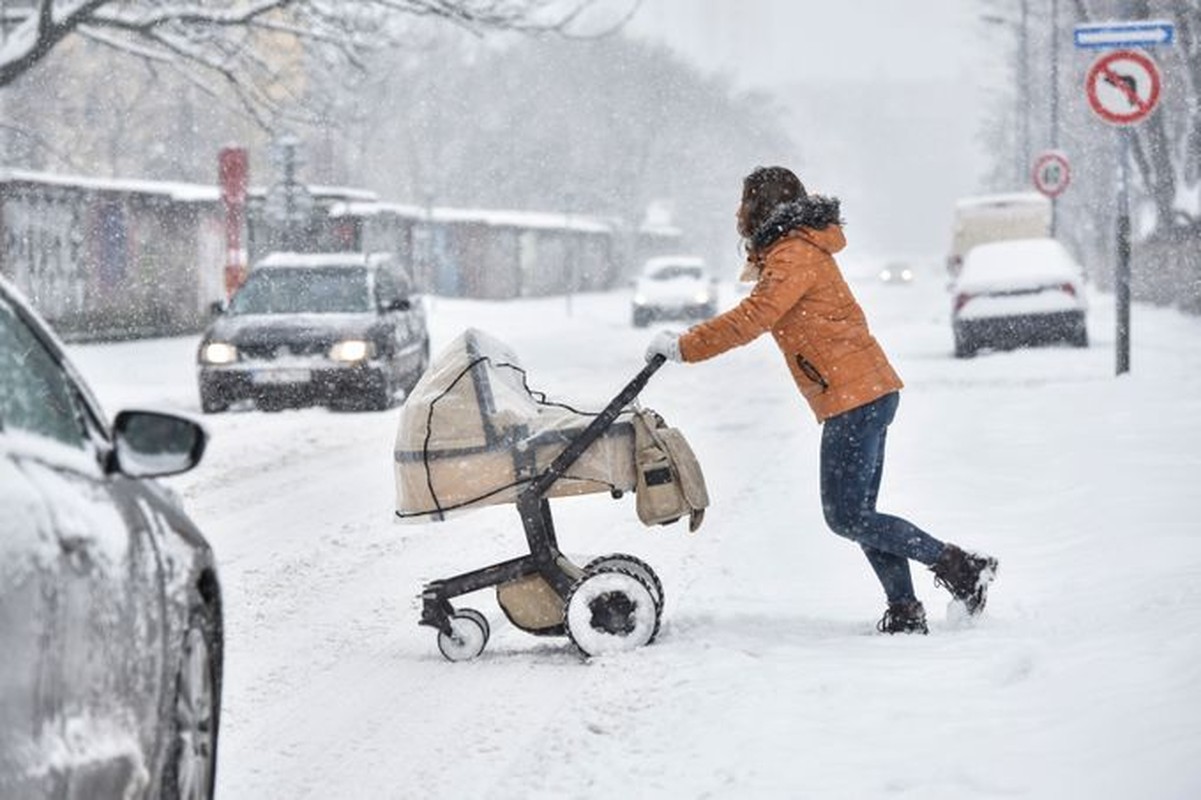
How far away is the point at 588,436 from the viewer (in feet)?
22.1

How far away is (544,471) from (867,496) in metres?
1.19

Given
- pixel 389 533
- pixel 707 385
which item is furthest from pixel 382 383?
pixel 389 533

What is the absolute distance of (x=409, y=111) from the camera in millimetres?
102188

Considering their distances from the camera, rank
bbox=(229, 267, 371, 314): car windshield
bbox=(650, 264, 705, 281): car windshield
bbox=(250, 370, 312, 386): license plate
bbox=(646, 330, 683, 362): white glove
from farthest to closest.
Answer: bbox=(650, 264, 705, 281): car windshield < bbox=(229, 267, 371, 314): car windshield < bbox=(250, 370, 312, 386): license plate < bbox=(646, 330, 683, 362): white glove

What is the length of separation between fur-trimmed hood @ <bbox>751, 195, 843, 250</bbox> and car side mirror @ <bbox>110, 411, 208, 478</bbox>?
340 centimetres

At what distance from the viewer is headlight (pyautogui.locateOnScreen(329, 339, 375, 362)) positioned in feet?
62.4

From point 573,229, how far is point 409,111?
32261 millimetres

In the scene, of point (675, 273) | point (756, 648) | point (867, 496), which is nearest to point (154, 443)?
point (756, 648)

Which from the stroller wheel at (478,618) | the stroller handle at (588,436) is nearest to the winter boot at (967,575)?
the stroller handle at (588,436)

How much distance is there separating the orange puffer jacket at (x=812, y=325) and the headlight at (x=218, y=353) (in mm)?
12602

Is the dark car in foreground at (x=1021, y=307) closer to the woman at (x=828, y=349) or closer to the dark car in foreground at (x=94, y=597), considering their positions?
the woman at (x=828, y=349)

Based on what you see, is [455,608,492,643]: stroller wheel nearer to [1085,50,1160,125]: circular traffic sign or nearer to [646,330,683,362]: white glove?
[646,330,683,362]: white glove

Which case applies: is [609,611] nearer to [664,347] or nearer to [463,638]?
[463,638]

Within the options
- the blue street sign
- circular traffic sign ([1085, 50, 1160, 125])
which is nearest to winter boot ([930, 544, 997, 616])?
circular traffic sign ([1085, 50, 1160, 125])
